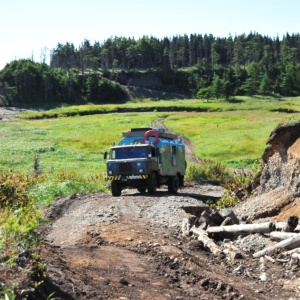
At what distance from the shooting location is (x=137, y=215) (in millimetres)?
18469

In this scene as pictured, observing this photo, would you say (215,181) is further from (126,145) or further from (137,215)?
(137,215)

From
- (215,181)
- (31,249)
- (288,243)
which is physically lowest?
(215,181)

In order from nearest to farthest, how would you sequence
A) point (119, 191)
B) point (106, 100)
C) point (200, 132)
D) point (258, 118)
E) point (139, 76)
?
point (119, 191) → point (200, 132) → point (258, 118) → point (106, 100) → point (139, 76)

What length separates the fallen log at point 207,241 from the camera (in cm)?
1287

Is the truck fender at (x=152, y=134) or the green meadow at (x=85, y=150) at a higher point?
the truck fender at (x=152, y=134)

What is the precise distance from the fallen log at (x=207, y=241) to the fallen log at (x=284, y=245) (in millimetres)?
835

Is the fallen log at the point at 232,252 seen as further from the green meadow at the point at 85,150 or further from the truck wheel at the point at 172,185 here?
the truck wheel at the point at 172,185

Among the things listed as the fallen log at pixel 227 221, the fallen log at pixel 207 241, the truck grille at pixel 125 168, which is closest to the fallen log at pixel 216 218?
the fallen log at pixel 227 221

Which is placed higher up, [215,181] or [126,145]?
[126,145]

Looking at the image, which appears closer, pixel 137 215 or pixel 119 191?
pixel 137 215

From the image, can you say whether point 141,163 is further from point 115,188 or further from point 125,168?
point 115,188

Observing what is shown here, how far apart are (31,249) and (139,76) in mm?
176259

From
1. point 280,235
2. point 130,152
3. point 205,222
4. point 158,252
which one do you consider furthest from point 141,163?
point 158,252

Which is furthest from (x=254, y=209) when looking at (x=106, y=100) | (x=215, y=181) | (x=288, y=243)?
(x=106, y=100)
